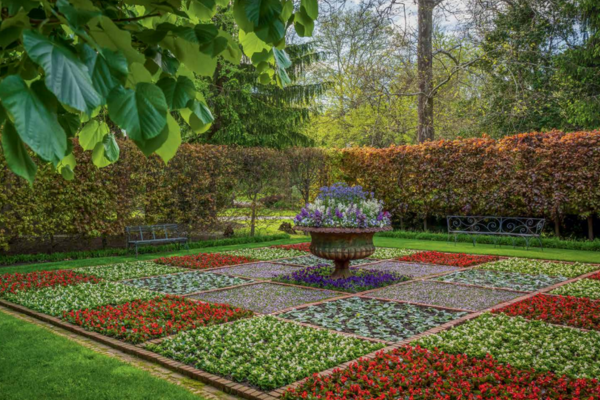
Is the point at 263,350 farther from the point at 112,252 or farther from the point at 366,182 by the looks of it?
the point at 366,182

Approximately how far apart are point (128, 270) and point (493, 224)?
1052 centimetres

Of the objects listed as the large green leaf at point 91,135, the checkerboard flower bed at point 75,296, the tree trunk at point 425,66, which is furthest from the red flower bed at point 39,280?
the tree trunk at point 425,66

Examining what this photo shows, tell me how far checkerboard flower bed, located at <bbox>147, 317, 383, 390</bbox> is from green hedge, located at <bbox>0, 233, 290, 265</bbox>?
7.76m

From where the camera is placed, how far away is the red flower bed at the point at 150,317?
Answer: 231 inches

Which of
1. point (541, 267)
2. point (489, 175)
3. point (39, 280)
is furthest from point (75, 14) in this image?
point (489, 175)

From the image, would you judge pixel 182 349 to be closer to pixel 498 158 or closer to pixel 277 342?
pixel 277 342

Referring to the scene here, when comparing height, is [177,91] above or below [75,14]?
below

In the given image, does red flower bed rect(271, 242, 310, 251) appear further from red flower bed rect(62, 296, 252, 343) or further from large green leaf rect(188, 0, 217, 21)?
large green leaf rect(188, 0, 217, 21)

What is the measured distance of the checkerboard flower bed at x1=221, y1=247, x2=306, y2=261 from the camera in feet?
40.8

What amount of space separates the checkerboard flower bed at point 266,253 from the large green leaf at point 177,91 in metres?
10.7

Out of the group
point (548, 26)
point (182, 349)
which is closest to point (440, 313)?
point (182, 349)

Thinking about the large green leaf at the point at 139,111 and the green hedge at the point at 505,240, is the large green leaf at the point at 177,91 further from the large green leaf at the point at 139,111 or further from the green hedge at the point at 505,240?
the green hedge at the point at 505,240

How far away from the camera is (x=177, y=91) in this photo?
1.53m

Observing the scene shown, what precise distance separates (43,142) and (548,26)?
24126mm
